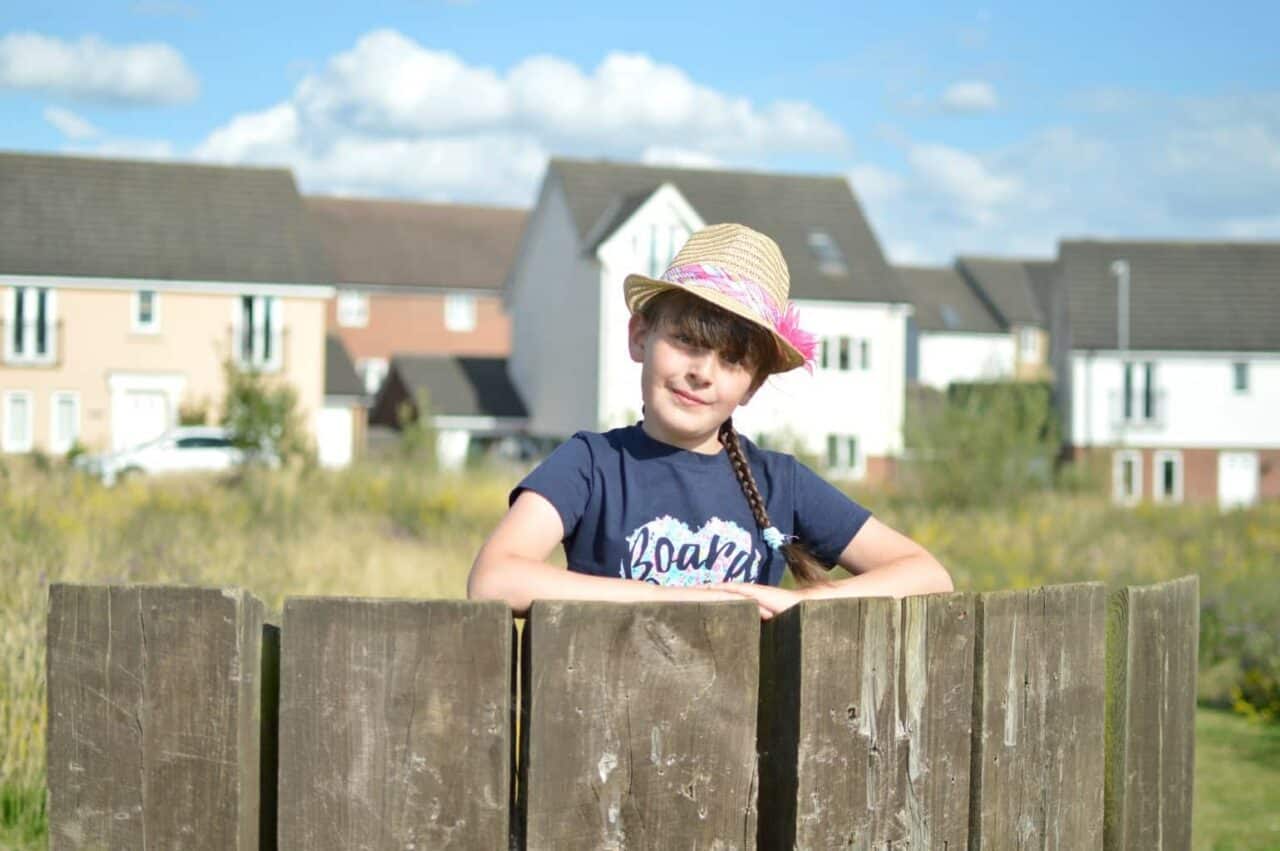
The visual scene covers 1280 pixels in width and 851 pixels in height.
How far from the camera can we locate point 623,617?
264 centimetres

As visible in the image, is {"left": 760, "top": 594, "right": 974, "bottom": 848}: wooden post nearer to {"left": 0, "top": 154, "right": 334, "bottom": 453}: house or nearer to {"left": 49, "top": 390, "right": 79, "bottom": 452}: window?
{"left": 0, "top": 154, "right": 334, "bottom": 453}: house

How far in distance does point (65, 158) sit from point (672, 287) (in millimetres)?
45543

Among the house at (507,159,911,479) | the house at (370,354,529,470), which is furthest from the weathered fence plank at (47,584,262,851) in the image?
the house at (370,354,529,470)

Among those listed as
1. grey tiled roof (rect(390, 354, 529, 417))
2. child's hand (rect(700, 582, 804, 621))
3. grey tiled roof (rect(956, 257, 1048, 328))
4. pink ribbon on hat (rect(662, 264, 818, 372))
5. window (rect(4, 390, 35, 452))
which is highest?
grey tiled roof (rect(956, 257, 1048, 328))

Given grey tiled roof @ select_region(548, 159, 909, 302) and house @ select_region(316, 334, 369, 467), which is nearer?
grey tiled roof @ select_region(548, 159, 909, 302)

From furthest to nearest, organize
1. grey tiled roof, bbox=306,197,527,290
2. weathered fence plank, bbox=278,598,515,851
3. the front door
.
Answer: grey tiled roof, bbox=306,197,527,290, the front door, weathered fence plank, bbox=278,598,515,851

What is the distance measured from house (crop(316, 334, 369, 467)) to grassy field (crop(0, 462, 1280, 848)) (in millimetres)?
23489

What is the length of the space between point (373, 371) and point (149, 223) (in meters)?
22.5

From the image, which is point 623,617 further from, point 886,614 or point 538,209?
point 538,209

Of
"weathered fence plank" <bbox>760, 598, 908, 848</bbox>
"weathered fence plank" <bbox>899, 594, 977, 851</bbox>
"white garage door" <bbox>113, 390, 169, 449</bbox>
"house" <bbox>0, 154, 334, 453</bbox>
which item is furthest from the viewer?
"white garage door" <bbox>113, 390, 169, 449</bbox>

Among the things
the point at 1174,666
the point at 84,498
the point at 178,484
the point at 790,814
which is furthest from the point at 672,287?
the point at 178,484

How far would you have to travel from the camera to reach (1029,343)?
7781cm

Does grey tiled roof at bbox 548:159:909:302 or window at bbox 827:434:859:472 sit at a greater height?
grey tiled roof at bbox 548:159:909:302

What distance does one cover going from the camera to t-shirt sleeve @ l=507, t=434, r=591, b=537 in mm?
3143
